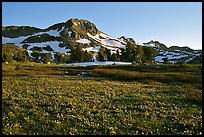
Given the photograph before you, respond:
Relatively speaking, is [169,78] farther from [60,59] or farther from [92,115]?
A: [60,59]

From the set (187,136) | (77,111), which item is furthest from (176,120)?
(77,111)

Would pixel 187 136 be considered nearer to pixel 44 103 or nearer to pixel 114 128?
pixel 114 128

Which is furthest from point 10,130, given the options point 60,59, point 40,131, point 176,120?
point 60,59

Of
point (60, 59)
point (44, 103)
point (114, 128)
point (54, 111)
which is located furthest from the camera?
point (60, 59)

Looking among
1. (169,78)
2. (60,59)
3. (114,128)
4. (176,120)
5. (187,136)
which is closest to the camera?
(187,136)

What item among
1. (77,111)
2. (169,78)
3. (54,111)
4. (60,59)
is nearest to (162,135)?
(77,111)

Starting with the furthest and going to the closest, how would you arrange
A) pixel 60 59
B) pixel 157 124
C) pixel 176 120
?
1. pixel 60 59
2. pixel 176 120
3. pixel 157 124

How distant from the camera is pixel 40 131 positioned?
14859 millimetres

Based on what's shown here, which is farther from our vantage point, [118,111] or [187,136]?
[118,111]

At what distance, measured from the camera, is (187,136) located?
1452 centimetres

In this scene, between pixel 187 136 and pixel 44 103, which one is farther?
pixel 44 103

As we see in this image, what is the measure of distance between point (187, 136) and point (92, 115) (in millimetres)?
6807

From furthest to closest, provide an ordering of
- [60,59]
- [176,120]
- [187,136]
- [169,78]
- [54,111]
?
[60,59] < [169,78] < [54,111] < [176,120] < [187,136]

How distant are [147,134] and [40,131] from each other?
20.5ft
